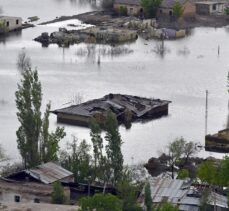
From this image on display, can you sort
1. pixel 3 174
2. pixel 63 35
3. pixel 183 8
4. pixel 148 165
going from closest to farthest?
pixel 3 174 < pixel 148 165 < pixel 63 35 < pixel 183 8

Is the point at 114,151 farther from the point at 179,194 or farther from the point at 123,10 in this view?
the point at 123,10

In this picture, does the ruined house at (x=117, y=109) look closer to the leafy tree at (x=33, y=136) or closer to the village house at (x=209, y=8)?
the leafy tree at (x=33, y=136)

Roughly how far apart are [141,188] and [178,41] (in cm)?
1191

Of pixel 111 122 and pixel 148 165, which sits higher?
pixel 111 122

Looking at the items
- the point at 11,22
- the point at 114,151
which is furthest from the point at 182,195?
the point at 11,22

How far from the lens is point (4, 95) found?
16.8 metres

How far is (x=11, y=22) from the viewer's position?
23.6 meters

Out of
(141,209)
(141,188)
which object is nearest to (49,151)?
(141,188)

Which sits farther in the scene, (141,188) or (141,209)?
(141,188)

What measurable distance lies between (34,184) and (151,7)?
14471 mm

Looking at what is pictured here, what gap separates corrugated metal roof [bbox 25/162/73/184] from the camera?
11084mm

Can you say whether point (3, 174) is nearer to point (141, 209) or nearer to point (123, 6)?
point (141, 209)

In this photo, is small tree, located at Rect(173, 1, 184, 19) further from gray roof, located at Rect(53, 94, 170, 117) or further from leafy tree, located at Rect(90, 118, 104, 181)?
leafy tree, located at Rect(90, 118, 104, 181)

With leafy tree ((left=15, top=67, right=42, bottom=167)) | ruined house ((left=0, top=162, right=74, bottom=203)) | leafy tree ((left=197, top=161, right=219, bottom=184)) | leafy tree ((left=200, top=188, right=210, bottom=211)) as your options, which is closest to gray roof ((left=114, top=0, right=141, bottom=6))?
leafy tree ((left=15, top=67, right=42, bottom=167))
